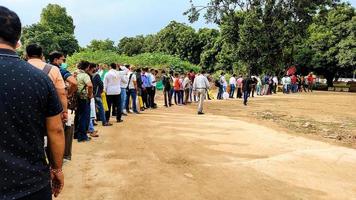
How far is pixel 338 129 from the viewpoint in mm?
15695

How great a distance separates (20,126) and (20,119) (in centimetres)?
4

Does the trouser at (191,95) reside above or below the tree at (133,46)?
below

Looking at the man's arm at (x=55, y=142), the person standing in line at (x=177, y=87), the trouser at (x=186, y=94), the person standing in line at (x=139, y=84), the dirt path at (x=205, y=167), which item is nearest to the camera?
the man's arm at (x=55, y=142)

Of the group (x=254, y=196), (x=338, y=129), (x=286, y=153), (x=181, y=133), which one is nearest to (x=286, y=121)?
(x=338, y=129)

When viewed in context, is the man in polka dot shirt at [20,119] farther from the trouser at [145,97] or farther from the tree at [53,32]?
the tree at [53,32]

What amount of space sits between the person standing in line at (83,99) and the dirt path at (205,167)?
0.36 m

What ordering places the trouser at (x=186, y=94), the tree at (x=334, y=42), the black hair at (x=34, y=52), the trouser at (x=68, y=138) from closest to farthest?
the black hair at (x=34, y=52), the trouser at (x=68, y=138), the trouser at (x=186, y=94), the tree at (x=334, y=42)

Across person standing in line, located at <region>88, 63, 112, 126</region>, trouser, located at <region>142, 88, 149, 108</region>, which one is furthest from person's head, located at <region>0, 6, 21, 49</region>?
trouser, located at <region>142, 88, 149, 108</region>

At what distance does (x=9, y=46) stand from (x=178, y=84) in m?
19.5

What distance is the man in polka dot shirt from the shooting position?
283 cm

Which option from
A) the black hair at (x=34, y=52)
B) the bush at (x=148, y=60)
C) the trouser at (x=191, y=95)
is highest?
the bush at (x=148, y=60)

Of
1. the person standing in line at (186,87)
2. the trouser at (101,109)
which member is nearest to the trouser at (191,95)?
the person standing in line at (186,87)

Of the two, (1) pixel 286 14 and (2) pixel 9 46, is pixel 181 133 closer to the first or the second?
(2) pixel 9 46

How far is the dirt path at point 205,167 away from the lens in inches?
274
